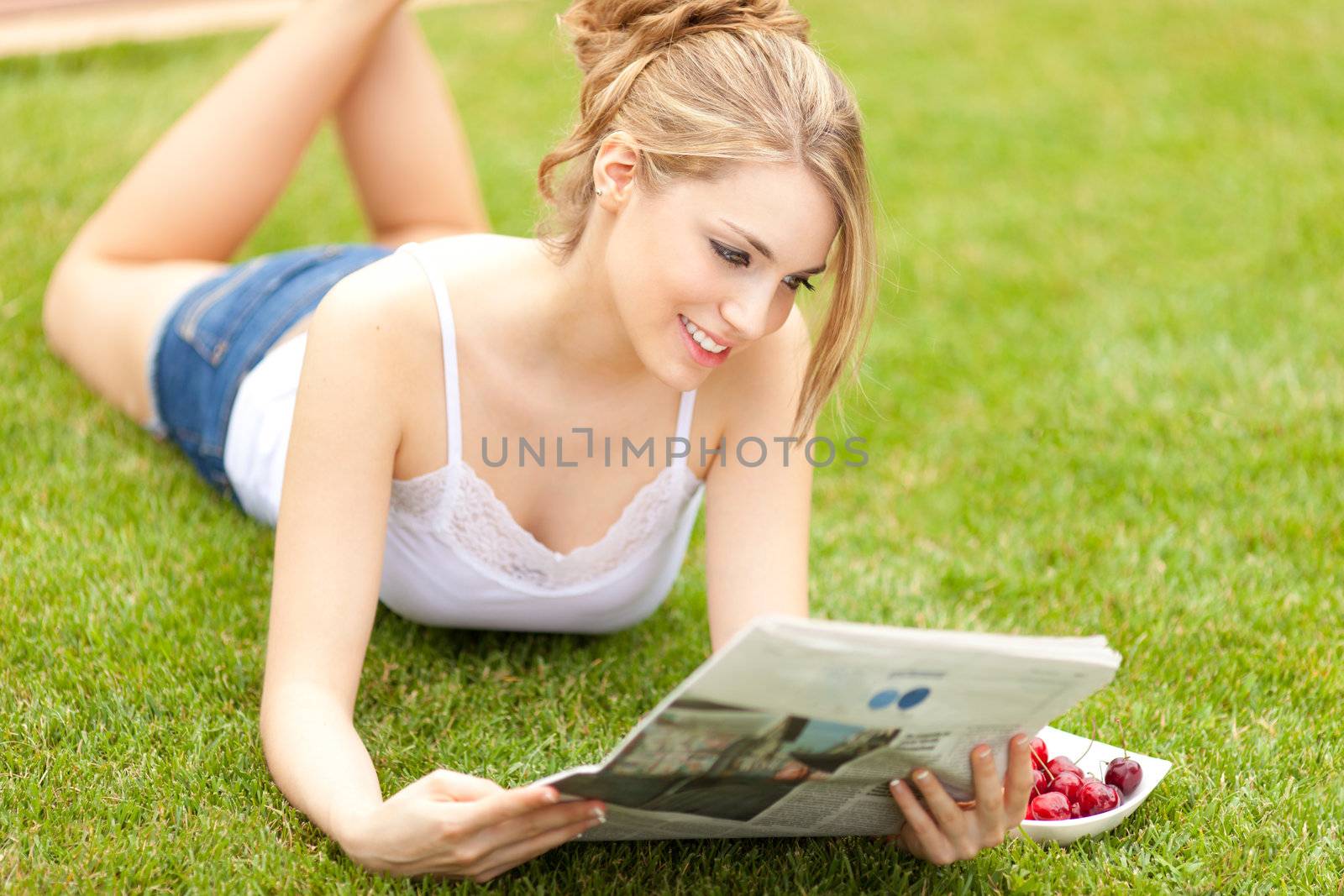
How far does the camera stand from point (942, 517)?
3428mm

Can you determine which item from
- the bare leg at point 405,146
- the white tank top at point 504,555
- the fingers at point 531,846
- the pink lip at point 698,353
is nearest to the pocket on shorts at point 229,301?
the bare leg at point 405,146

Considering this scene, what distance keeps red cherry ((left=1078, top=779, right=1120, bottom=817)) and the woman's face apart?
2.92 feet

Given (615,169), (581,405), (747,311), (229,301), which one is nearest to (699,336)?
(747,311)

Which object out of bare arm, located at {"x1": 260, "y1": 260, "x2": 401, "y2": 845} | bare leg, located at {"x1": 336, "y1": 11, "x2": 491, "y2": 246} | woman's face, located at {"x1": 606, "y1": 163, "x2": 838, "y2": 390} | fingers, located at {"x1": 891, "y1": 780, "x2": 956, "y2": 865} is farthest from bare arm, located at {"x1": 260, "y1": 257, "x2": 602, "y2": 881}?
bare leg, located at {"x1": 336, "y1": 11, "x2": 491, "y2": 246}

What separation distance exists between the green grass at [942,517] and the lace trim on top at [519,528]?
252mm

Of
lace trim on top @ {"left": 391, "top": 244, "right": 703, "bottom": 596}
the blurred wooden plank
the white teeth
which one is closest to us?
the white teeth

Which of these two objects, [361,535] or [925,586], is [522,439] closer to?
[361,535]

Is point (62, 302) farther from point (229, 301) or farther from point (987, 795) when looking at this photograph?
point (987, 795)

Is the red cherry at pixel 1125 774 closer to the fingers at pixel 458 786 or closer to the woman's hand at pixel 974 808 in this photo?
the woman's hand at pixel 974 808

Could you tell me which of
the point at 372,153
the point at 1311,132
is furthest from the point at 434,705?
the point at 1311,132

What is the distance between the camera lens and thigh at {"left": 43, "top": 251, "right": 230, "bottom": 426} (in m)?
3.43

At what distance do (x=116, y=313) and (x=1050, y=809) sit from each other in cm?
256

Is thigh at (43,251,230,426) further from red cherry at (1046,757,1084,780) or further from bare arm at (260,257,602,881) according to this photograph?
red cherry at (1046,757,1084,780)

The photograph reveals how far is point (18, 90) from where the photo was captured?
5688 millimetres
